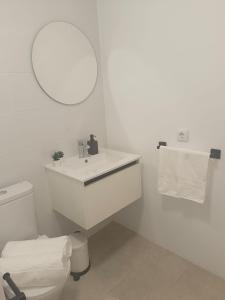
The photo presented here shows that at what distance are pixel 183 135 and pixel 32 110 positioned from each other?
3.67 feet

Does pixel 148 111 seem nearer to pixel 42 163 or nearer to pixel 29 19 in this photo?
pixel 42 163

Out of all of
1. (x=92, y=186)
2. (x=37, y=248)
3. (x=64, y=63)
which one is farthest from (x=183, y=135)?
(x=37, y=248)

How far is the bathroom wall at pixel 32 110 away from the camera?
1598 millimetres

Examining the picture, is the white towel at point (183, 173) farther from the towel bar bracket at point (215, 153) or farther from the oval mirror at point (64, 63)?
the oval mirror at point (64, 63)

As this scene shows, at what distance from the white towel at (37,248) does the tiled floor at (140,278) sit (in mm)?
538

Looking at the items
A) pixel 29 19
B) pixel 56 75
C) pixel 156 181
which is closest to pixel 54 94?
pixel 56 75

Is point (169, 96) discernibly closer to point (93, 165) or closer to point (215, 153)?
point (215, 153)

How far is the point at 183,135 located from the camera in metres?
1.69

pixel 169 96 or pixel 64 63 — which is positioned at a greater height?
pixel 64 63

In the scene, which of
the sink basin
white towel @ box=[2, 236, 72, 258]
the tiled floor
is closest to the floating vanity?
the sink basin

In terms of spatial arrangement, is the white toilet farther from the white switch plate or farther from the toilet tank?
the white switch plate

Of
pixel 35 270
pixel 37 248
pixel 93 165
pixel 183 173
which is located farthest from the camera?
pixel 93 165

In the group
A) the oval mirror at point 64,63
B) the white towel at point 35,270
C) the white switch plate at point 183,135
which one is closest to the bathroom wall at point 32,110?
the oval mirror at point 64,63

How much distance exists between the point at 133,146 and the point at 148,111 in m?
0.36
